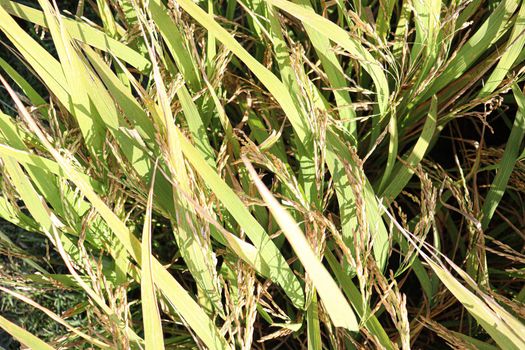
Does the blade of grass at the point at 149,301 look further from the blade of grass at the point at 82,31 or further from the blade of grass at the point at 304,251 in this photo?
the blade of grass at the point at 82,31

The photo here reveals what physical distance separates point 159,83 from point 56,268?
67 cm

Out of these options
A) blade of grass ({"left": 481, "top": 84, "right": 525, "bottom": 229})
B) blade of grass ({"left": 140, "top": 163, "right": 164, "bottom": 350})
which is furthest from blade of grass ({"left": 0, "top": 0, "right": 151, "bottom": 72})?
blade of grass ({"left": 481, "top": 84, "right": 525, "bottom": 229})

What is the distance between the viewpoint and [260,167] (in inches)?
29.1

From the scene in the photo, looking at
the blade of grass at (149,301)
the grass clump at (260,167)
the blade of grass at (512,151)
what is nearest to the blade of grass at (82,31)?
the grass clump at (260,167)

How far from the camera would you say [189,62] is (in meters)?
0.65

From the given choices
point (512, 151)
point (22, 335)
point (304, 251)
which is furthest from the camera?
point (512, 151)

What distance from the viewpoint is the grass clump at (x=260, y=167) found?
0.55m

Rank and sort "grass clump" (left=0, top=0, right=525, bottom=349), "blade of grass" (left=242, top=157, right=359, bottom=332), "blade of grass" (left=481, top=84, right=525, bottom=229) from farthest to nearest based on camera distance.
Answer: "blade of grass" (left=481, top=84, right=525, bottom=229) < "grass clump" (left=0, top=0, right=525, bottom=349) < "blade of grass" (left=242, top=157, right=359, bottom=332)

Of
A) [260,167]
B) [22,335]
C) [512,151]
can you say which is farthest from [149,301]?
[512,151]

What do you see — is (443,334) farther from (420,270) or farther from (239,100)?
(239,100)

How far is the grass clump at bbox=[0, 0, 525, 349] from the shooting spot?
550 millimetres

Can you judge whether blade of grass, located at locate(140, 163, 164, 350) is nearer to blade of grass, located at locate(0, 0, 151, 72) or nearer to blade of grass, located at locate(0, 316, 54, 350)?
blade of grass, located at locate(0, 316, 54, 350)

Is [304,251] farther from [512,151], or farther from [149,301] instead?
[512,151]

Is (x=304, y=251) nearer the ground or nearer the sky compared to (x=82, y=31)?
nearer the ground
